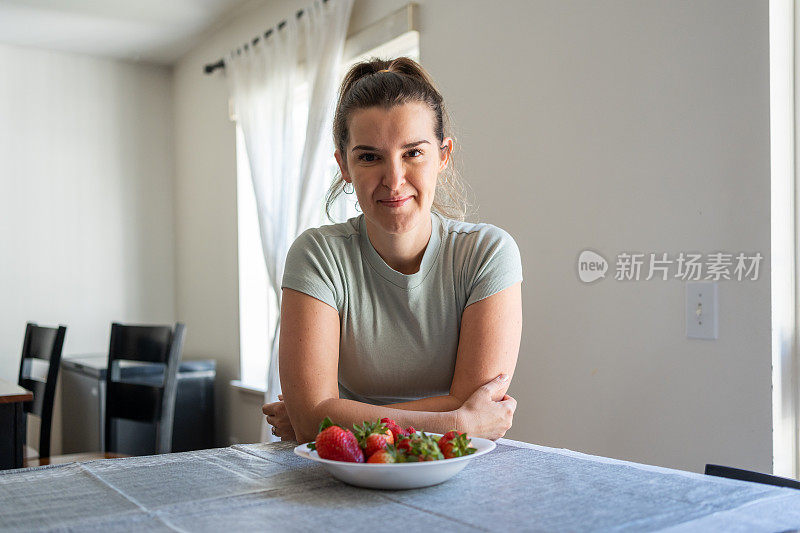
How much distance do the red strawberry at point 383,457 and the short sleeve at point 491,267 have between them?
57 centimetres

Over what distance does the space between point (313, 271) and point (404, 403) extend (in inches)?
12.3

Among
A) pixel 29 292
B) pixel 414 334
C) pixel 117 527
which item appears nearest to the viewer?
pixel 117 527

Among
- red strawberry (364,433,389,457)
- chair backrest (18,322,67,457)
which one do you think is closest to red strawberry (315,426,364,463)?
red strawberry (364,433,389,457)

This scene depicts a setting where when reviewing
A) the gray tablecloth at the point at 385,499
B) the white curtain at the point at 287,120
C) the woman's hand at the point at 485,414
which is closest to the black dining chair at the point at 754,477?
the gray tablecloth at the point at 385,499

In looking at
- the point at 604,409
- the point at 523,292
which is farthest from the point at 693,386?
the point at 523,292

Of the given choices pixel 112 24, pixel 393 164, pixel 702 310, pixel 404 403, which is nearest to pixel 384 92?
pixel 393 164

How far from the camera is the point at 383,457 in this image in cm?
96

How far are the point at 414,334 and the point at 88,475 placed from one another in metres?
0.66

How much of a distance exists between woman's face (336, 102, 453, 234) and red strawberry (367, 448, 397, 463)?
1.94ft

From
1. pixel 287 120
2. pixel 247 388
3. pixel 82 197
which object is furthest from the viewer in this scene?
pixel 82 197

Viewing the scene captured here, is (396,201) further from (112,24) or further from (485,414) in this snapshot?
(112,24)

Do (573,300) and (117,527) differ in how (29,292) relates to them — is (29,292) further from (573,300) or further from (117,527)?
(117,527)

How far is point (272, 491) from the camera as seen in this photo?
3.25 feet

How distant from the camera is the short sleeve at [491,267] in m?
1.49
